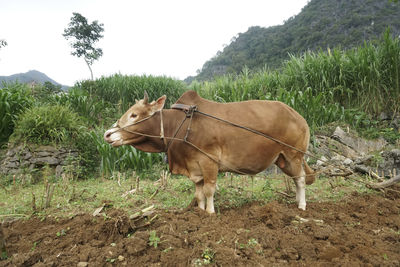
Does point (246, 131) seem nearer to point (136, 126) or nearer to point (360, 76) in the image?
→ point (136, 126)

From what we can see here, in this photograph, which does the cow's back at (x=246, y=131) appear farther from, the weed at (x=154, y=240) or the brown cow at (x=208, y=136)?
the weed at (x=154, y=240)

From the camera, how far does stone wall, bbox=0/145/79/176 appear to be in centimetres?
547

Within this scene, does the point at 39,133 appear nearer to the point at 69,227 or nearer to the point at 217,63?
the point at 69,227

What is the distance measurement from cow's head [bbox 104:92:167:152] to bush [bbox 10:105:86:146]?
362 centimetres

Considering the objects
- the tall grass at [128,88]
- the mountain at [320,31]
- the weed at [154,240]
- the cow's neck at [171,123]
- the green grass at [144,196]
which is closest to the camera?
the weed at [154,240]

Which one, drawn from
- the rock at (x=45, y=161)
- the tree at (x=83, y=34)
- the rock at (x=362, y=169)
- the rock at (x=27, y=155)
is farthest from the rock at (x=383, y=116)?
Result: the tree at (x=83, y=34)

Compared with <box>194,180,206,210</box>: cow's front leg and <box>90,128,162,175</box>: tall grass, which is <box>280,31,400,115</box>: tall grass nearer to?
<box>90,128,162,175</box>: tall grass

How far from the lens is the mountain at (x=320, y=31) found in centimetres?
4150

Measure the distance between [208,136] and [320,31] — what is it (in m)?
54.2

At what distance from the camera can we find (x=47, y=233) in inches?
101

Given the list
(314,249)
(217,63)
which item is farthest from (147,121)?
(217,63)

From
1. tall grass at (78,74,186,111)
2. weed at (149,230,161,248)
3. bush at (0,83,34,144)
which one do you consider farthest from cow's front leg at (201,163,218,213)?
tall grass at (78,74,186,111)

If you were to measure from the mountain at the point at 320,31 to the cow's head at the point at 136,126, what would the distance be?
3597 cm

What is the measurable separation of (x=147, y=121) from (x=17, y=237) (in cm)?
165
